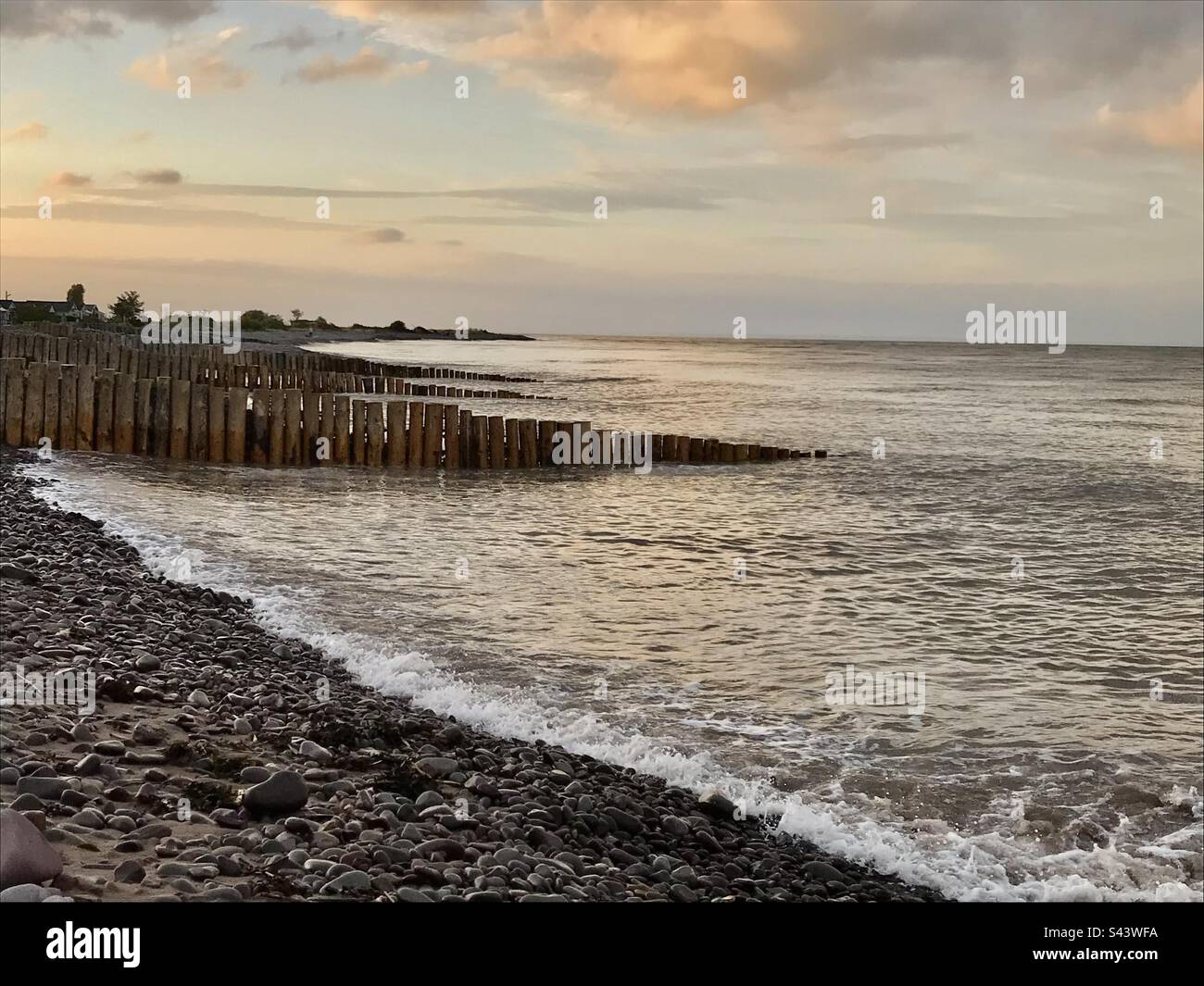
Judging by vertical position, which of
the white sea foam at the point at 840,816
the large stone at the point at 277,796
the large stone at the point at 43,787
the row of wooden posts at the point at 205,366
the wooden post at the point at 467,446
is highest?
the row of wooden posts at the point at 205,366

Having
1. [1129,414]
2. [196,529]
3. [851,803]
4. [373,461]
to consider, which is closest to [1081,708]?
[851,803]

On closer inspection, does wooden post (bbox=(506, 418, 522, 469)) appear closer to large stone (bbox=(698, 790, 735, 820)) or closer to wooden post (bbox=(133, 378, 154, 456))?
wooden post (bbox=(133, 378, 154, 456))

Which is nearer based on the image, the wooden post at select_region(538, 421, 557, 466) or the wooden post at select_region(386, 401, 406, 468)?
the wooden post at select_region(386, 401, 406, 468)

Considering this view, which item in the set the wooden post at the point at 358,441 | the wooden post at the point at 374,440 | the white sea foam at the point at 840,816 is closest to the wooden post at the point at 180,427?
the wooden post at the point at 358,441

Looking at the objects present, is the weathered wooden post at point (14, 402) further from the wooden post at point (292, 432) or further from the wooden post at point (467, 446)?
the wooden post at point (467, 446)

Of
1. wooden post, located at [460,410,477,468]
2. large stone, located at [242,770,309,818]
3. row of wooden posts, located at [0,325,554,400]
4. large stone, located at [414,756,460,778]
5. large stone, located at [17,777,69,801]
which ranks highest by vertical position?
row of wooden posts, located at [0,325,554,400]

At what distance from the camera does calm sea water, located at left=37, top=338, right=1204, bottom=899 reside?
722 cm

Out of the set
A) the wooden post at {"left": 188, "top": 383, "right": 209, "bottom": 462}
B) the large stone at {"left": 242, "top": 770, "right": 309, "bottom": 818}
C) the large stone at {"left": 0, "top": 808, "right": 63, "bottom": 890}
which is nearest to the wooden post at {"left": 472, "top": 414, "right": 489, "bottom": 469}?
the wooden post at {"left": 188, "top": 383, "right": 209, "bottom": 462}

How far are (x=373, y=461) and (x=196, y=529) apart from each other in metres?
8.63

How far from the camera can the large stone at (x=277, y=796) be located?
18.4 ft

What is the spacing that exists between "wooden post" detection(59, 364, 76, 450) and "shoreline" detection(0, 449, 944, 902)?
13551 mm

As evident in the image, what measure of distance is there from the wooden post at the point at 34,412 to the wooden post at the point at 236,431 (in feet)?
11.0

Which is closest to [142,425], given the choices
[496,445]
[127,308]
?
[496,445]

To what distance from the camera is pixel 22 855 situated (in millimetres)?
4289
